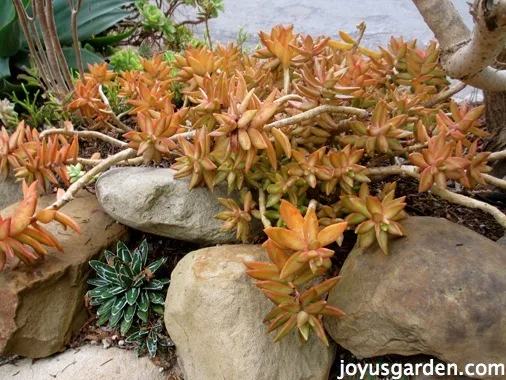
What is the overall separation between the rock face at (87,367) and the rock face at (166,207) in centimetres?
46

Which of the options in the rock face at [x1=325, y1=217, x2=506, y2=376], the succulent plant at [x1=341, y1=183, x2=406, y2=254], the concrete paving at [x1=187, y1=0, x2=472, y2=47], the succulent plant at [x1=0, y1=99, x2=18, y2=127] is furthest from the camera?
the concrete paving at [x1=187, y1=0, x2=472, y2=47]

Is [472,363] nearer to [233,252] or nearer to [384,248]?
[384,248]

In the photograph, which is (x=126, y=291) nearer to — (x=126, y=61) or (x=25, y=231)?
(x=25, y=231)

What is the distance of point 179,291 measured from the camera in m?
1.76

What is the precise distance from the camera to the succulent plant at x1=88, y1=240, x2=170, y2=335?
1.94m

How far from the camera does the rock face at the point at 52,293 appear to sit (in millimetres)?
1798

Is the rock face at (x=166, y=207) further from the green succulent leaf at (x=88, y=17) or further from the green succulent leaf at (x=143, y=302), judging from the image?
the green succulent leaf at (x=88, y=17)

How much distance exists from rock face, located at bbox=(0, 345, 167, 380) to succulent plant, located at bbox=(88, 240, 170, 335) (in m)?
0.10

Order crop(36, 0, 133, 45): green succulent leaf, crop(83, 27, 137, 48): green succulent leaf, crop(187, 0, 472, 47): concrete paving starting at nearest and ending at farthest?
crop(36, 0, 133, 45): green succulent leaf
crop(83, 27, 137, 48): green succulent leaf
crop(187, 0, 472, 47): concrete paving

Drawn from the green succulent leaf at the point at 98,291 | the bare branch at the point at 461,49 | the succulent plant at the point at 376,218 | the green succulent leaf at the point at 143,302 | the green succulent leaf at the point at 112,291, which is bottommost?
the green succulent leaf at the point at 143,302

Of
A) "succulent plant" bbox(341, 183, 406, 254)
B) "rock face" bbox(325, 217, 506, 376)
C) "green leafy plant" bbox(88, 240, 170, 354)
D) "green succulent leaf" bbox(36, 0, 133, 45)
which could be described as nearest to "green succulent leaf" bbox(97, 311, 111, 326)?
"green leafy plant" bbox(88, 240, 170, 354)

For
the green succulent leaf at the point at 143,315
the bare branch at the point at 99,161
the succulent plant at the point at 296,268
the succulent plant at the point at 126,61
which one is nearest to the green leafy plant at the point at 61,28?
the succulent plant at the point at 126,61

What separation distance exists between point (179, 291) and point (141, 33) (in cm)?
256

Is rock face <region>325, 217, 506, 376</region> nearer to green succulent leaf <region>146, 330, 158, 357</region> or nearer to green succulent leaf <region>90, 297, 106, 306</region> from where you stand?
green succulent leaf <region>146, 330, 158, 357</region>
